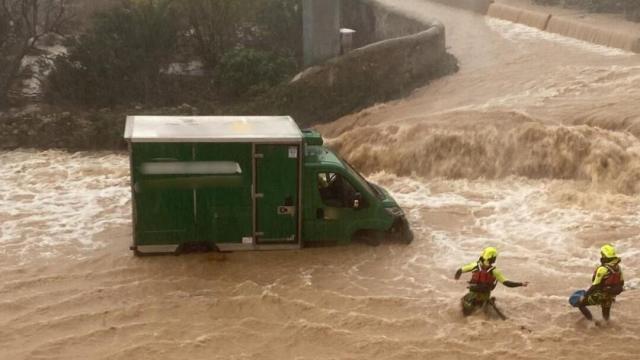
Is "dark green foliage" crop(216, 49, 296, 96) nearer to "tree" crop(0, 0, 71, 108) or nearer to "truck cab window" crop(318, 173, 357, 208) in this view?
"tree" crop(0, 0, 71, 108)

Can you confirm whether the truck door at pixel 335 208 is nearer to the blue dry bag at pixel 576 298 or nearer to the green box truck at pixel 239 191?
the green box truck at pixel 239 191

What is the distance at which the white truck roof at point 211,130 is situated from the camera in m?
12.9

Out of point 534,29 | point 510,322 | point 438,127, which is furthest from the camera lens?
point 534,29

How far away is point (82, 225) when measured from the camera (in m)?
15.4

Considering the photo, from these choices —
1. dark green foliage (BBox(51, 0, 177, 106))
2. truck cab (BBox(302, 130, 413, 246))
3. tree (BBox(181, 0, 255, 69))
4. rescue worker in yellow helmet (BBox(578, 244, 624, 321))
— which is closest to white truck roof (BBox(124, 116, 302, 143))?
truck cab (BBox(302, 130, 413, 246))

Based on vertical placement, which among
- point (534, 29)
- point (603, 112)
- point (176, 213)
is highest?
point (534, 29)

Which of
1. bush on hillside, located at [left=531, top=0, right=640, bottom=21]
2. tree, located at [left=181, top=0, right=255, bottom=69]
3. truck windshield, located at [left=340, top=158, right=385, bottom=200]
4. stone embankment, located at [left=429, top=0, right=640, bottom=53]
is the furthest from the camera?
bush on hillside, located at [left=531, top=0, right=640, bottom=21]

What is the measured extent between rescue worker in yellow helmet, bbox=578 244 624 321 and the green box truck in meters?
3.98

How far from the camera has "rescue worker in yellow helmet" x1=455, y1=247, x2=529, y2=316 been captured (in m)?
11.2

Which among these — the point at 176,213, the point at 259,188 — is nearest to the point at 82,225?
the point at 176,213

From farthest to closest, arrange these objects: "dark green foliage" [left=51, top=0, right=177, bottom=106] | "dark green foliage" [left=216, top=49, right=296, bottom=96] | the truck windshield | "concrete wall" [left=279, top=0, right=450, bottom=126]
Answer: "dark green foliage" [left=216, top=49, right=296, bottom=96]
"dark green foliage" [left=51, top=0, right=177, bottom=106]
"concrete wall" [left=279, top=0, right=450, bottom=126]
the truck windshield

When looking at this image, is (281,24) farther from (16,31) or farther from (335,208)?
(335,208)

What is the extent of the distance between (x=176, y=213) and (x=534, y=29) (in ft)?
78.7

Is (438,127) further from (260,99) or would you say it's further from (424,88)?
(260,99)
